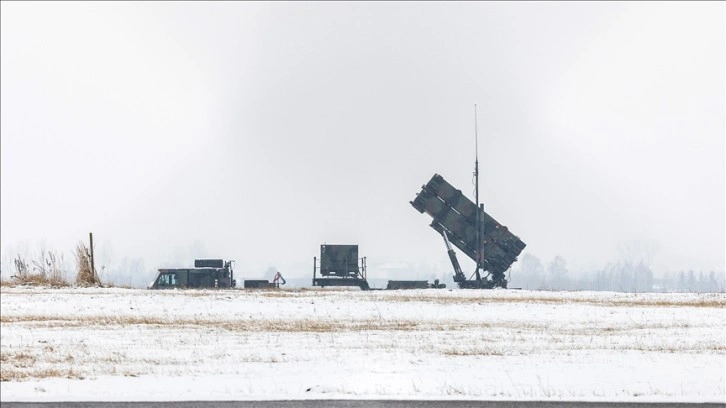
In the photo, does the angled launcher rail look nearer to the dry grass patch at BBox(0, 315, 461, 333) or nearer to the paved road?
the dry grass patch at BBox(0, 315, 461, 333)

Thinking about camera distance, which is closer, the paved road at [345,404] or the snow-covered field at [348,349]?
the paved road at [345,404]

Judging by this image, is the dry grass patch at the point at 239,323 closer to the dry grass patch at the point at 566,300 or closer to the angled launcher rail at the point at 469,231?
the dry grass patch at the point at 566,300

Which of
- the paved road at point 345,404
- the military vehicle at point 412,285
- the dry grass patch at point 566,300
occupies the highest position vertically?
the military vehicle at point 412,285

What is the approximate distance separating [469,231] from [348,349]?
25821mm

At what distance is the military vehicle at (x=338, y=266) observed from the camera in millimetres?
44031

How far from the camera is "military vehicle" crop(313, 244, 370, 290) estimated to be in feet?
144

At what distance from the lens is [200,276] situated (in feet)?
141

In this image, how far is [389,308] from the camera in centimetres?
2747

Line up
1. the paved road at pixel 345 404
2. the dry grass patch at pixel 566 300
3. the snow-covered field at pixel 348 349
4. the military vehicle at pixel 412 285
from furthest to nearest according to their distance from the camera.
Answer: the military vehicle at pixel 412 285 < the dry grass patch at pixel 566 300 < the snow-covered field at pixel 348 349 < the paved road at pixel 345 404

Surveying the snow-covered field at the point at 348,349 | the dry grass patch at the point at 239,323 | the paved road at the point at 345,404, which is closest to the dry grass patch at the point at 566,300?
the snow-covered field at the point at 348,349

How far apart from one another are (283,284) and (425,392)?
34.3 m

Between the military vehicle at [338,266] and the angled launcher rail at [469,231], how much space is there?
445 cm

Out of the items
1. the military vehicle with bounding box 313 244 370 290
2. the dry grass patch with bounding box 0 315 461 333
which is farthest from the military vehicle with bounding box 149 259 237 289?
the dry grass patch with bounding box 0 315 461 333

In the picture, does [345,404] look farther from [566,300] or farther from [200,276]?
[200,276]
